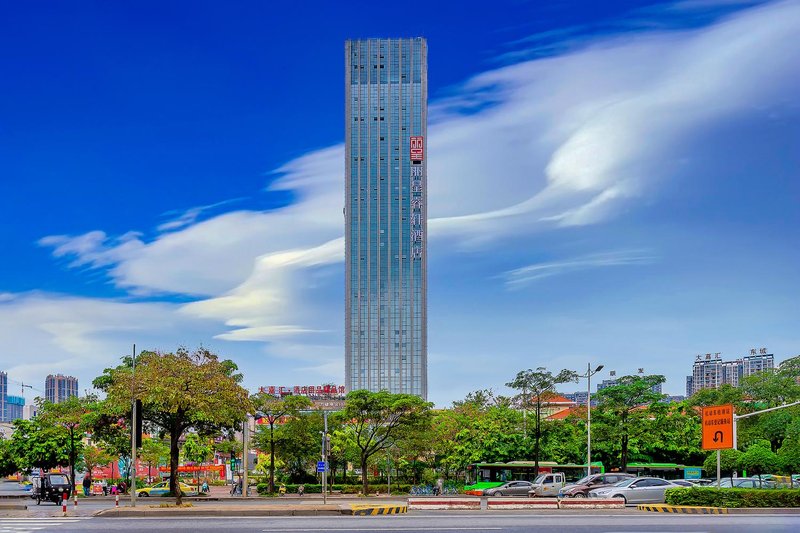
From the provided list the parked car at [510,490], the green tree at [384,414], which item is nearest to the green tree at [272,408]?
the green tree at [384,414]

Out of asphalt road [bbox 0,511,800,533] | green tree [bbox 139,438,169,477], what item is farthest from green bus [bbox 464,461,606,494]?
asphalt road [bbox 0,511,800,533]

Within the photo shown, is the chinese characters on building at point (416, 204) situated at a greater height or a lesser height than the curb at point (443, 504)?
greater

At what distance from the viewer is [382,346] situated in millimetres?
154500

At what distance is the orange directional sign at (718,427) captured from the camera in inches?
1396

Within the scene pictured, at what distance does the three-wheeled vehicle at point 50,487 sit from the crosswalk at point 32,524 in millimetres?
14052

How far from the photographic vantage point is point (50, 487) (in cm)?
4678

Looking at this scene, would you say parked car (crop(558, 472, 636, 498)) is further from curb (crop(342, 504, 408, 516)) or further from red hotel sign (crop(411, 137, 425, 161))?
red hotel sign (crop(411, 137, 425, 161))

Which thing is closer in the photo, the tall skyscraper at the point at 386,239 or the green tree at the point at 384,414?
the green tree at the point at 384,414

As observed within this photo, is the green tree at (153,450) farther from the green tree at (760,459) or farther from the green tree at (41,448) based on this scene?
the green tree at (760,459)

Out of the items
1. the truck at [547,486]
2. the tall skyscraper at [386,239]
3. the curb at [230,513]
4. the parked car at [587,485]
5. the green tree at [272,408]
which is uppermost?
the tall skyscraper at [386,239]

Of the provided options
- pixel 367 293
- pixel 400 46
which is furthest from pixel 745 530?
pixel 400 46

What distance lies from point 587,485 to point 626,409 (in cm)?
2109

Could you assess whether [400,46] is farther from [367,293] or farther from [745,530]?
[745,530]

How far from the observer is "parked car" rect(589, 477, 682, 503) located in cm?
4153
